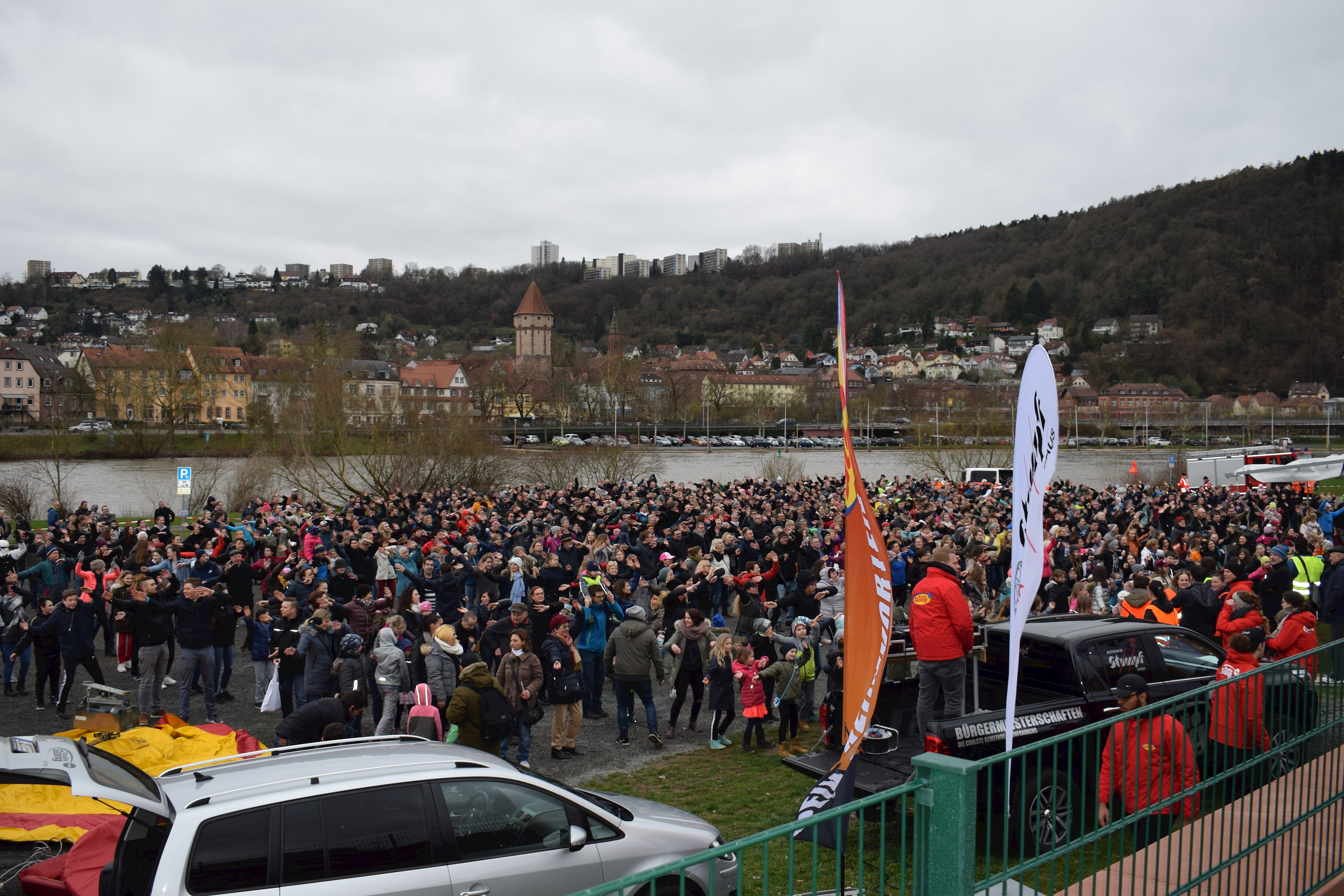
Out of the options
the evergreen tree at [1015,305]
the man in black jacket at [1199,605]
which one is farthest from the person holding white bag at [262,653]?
the evergreen tree at [1015,305]

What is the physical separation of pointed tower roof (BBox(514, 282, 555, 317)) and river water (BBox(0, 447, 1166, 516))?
7964 centimetres

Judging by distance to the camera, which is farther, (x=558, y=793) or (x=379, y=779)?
(x=558, y=793)

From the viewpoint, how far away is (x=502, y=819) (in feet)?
15.2

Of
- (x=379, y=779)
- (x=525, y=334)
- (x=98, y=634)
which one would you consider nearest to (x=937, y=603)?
(x=379, y=779)

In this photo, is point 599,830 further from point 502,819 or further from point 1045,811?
point 1045,811

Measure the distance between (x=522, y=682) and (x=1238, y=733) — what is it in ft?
19.8

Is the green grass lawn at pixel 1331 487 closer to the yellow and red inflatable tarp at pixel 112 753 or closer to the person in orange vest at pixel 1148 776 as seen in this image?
the person in orange vest at pixel 1148 776

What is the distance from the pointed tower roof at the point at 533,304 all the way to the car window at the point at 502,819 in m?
161

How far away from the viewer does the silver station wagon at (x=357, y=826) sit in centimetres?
393

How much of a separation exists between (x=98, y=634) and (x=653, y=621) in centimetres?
900

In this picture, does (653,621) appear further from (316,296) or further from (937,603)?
(316,296)

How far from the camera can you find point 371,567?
15703mm

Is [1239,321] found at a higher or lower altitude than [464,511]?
higher

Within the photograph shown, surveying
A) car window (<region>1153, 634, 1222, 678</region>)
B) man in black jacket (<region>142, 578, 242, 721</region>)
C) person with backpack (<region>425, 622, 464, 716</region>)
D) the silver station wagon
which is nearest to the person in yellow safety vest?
car window (<region>1153, 634, 1222, 678</region>)
